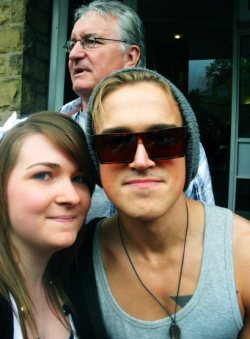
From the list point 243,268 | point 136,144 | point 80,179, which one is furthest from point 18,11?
point 243,268

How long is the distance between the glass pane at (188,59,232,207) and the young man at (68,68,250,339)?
138 inches

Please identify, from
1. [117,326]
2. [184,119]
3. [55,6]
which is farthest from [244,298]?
[55,6]

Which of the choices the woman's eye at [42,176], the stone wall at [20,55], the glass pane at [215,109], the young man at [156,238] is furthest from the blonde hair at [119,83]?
the glass pane at [215,109]

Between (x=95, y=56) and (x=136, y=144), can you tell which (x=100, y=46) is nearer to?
(x=95, y=56)

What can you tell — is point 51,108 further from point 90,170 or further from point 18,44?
point 90,170

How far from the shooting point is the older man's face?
2.66 meters

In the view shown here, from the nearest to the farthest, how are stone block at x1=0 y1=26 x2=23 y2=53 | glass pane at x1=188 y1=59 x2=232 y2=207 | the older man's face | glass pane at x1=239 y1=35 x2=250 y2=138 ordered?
1. the older man's face
2. stone block at x1=0 y1=26 x2=23 y2=53
3. glass pane at x1=239 y1=35 x2=250 y2=138
4. glass pane at x1=188 y1=59 x2=232 y2=207

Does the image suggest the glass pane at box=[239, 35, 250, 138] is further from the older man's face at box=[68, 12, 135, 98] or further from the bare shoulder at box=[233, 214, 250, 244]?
the bare shoulder at box=[233, 214, 250, 244]

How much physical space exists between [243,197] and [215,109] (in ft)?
4.49

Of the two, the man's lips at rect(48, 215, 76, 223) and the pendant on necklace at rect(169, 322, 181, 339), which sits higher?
the man's lips at rect(48, 215, 76, 223)

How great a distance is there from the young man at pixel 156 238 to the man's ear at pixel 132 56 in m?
0.94

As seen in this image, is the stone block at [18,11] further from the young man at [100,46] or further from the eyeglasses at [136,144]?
the eyeglasses at [136,144]

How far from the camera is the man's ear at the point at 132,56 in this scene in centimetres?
274

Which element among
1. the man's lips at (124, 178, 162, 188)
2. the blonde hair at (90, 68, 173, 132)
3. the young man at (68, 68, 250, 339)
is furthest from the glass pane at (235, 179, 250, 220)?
the man's lips at (124, 178, 162, 188)
